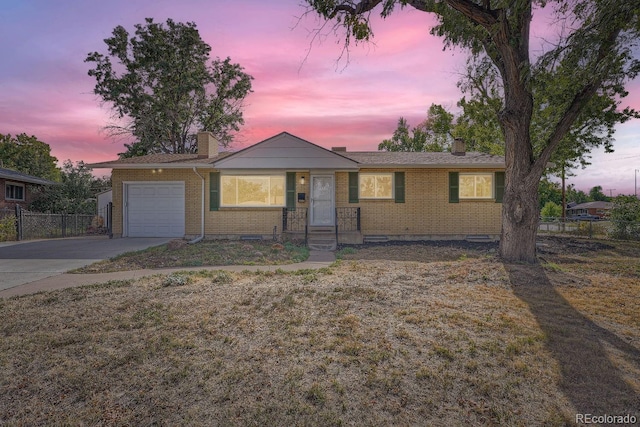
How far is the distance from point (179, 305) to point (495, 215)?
12.2 meters

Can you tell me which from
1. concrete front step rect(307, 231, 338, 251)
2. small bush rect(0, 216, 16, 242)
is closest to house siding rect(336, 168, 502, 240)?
concrete front step rect(307, 231, 338, 251)

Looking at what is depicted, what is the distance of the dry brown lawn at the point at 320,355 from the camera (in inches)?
90.9

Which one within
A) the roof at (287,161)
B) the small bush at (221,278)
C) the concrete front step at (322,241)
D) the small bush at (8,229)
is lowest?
the small bush at (221,278)

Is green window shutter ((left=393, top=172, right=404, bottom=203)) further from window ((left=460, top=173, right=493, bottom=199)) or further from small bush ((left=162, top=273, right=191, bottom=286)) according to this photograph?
small bush ((left=162, top=273, right=191, bottom=286))

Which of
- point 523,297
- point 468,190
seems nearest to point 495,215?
point 468,190

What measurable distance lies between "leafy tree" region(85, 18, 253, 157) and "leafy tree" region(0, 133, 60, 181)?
1432cm

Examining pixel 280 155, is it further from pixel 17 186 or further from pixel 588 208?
pixel 588 208

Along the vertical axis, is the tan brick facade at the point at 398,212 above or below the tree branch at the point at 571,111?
below

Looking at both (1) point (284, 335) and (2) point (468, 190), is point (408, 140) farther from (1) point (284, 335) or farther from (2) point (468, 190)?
(1) point (284, 335)

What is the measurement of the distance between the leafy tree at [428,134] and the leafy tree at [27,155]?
108ft

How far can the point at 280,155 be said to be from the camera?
40.1 ft

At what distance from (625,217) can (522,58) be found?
38.0ft

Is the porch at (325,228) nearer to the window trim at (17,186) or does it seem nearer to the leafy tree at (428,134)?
the window trim at (17,186)

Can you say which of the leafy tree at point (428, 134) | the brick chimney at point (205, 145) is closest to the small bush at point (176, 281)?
the brick chimney at point (205, 145)
